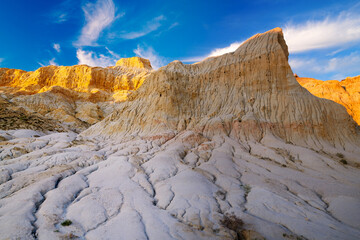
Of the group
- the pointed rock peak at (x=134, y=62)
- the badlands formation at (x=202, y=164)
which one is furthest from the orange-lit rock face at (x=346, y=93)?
the pointed rock peak at (x=134, y=62)

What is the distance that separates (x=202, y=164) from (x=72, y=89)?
81233 millimetres

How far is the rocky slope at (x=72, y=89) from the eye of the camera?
217 feet

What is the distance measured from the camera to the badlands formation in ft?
42.8

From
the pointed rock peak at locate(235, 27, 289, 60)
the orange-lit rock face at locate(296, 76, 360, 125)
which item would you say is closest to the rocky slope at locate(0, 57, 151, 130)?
the pointed rock peak at locate(235, 27, 289, 60)

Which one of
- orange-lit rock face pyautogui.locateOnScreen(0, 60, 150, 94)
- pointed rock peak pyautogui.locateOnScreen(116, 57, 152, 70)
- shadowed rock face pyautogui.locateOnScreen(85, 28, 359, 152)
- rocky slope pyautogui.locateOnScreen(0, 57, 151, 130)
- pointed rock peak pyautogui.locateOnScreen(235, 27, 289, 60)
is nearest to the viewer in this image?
shadowed rock face pyautogui.locateOnScreen(85, 28, 359, 152)

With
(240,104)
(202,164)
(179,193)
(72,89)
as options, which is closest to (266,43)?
(240,104)

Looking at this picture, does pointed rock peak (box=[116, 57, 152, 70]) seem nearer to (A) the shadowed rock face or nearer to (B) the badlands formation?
(B) the badlands formation

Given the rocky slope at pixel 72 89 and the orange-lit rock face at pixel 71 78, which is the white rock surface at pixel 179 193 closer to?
the rocky slope at pixel 72 89

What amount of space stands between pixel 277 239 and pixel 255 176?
9836 mm

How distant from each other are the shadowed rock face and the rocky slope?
108ft

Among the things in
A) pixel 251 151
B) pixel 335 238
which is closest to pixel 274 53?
pixel 251 151

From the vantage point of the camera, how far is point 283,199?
16.7 meters

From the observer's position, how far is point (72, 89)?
83688 mm

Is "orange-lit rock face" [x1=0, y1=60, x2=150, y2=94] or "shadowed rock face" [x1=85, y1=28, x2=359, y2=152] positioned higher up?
"orange-lit rock face" [x1=0, y1=60, x2=150, y2=94]
